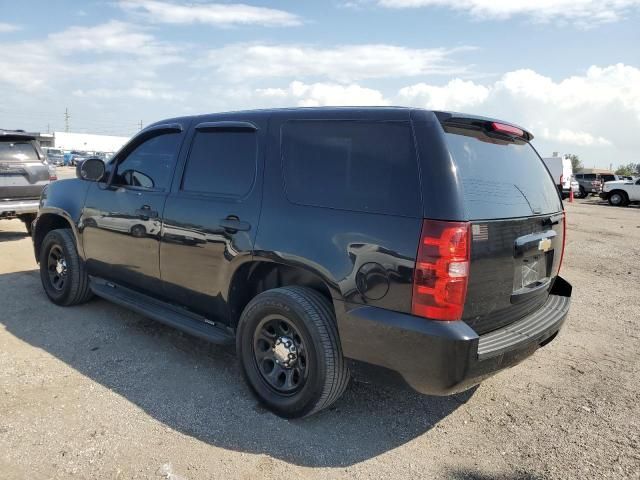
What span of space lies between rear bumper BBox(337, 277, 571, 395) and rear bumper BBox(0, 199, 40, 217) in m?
7.08

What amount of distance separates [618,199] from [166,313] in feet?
91.4

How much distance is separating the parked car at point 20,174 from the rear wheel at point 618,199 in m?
26.5

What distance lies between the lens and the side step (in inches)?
138

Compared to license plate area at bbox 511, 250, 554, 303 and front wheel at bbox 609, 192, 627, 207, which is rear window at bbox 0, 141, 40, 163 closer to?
license plate area at bbox 511, 250, 554, 303

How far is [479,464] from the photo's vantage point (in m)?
2.77

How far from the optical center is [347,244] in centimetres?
273

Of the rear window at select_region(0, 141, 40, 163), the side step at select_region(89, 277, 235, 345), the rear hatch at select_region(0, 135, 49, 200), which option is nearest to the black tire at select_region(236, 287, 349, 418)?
the side step at select_region(89, 277, 235, 345)

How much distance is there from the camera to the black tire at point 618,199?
25891mm

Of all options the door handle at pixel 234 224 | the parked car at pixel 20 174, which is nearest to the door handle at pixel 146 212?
the door handle at pixel 234 224

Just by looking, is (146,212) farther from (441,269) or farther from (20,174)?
(20,174)

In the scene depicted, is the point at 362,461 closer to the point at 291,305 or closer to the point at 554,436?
the point at 291,305

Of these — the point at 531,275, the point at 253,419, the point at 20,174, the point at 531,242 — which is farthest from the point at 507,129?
the point at 20,174

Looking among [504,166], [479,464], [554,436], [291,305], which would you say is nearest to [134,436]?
[291,305]

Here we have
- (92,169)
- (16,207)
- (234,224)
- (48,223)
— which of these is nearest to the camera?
(234,224)
